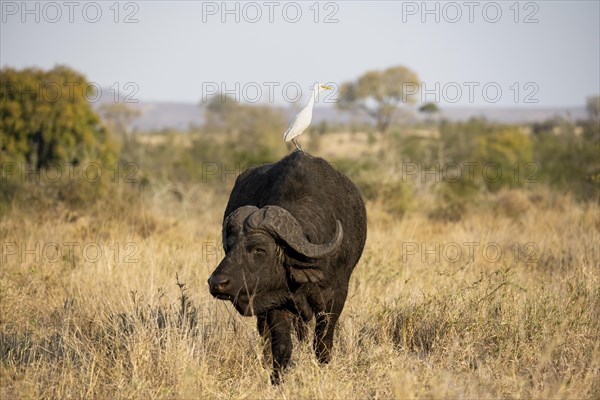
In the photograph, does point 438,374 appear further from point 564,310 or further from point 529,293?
point 529,293

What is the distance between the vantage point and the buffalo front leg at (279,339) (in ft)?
19.1

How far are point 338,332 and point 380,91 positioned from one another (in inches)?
2141

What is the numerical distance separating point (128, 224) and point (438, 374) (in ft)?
28.0

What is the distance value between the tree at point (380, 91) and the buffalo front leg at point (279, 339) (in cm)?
5199

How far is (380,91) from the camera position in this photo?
59.8 metres

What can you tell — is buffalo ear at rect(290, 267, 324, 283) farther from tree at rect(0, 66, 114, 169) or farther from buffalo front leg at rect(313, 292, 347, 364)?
tree at rect(0, 66, 114, 169)

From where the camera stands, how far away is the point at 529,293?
7.84 m

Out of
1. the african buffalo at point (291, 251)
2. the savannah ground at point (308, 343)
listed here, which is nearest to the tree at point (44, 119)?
the savannah ground at point (308, 343)

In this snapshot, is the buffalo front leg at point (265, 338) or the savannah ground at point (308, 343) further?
the buffalo front leg at point (265, 338)

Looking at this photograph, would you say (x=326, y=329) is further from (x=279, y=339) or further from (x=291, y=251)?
(x=291, y=251)

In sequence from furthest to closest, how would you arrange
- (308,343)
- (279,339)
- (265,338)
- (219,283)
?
(308,343) < (265,338) < (279,339) < (219,283)

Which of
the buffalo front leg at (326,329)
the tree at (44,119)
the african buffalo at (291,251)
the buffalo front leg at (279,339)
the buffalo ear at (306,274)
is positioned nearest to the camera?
the african buffalo at (291,251)

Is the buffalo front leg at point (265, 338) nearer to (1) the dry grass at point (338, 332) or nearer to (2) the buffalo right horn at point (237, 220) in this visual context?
(1) the dry grass at point (338, 332)

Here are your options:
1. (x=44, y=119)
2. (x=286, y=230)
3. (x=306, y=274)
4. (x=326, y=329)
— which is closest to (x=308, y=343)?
(x=326, y=329)
